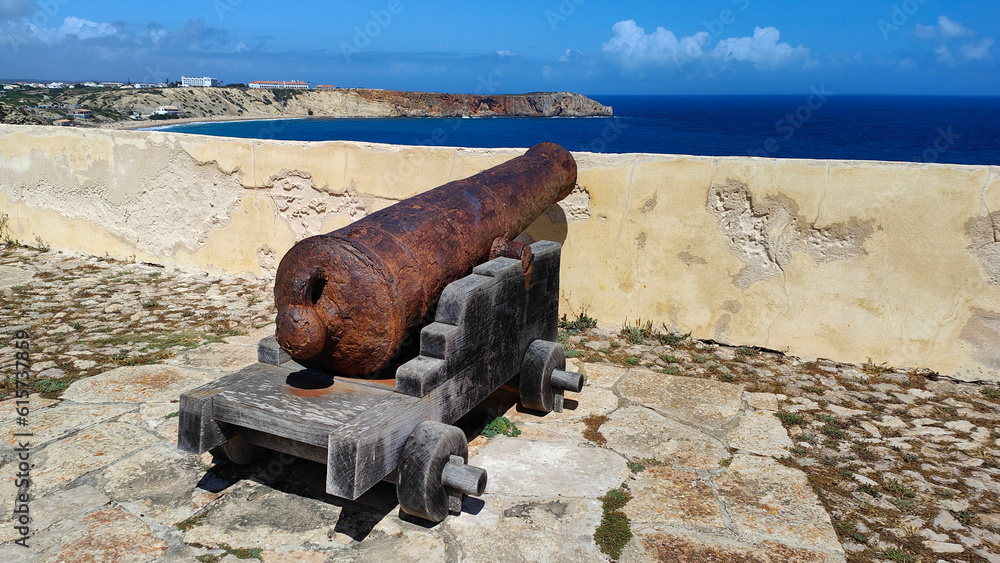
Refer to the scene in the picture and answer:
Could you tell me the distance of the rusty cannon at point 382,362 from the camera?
2.28 m

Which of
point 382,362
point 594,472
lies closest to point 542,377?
point 594,472

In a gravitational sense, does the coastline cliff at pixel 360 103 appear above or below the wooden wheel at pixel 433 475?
above

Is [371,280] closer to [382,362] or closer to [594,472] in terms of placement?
[382,362]

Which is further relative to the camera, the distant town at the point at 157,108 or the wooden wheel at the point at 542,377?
the distant town at the point at 157,108

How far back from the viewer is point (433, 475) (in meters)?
2.34

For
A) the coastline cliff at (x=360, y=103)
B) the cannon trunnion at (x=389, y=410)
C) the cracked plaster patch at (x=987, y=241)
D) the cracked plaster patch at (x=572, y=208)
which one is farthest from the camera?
the coastline cliff at (x=360, y=103)

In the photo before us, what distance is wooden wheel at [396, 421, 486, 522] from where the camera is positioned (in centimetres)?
233

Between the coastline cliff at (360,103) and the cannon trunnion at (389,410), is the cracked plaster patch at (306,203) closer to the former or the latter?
the cannon trunnion at (389,410)

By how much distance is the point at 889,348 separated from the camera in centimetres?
415

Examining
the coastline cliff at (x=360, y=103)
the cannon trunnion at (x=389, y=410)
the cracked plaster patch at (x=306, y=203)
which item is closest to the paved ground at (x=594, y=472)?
the cannon trunnion at (x=389, y=410)

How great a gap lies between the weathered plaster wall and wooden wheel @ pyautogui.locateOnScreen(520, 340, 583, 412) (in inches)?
60.6

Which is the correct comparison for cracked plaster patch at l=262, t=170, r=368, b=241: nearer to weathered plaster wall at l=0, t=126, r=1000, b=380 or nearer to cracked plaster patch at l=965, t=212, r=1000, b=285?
weathered plaster wall at l=0, t=126, r=1000, b=380

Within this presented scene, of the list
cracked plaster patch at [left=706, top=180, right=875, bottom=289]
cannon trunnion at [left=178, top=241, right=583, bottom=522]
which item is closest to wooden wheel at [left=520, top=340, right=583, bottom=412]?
cannon trunnion at [left=178, top=241, right=583, bottom=522]

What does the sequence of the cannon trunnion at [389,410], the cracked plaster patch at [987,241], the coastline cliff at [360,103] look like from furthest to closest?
the coastline cliff at [360,103], the cracked plaster patch at [987,241], the cannon trunnion at [389,410]
